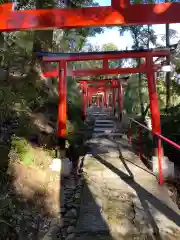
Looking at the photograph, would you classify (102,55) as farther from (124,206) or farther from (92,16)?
(124,206)

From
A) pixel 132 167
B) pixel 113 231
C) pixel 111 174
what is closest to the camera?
pixel 113 231

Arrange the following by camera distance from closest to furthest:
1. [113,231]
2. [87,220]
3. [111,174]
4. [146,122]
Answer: [113,231] → [87,220] → [111,174] → [146,122]

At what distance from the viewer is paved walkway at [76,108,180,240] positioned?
3916 mm

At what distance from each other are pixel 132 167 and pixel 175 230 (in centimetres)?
306

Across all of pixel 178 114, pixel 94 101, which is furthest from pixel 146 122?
pixel 94 101

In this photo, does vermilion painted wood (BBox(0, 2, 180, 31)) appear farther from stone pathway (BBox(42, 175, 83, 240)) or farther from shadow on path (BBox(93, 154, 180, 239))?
stone pathway (BBox(42, 175, 83, 240))

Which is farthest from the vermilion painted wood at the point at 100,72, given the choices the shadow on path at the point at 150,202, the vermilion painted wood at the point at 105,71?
the shadow on path at the point at 150,202

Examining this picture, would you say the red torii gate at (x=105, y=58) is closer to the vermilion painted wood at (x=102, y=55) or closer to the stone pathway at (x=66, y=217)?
the vermilion painted wood at (x=102, y=55)

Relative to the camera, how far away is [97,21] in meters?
4.13

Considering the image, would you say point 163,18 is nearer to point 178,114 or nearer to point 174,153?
point 174,153

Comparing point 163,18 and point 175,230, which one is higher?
point 163,18

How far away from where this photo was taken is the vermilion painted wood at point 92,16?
4082mm

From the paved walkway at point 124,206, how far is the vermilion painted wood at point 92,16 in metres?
2.78

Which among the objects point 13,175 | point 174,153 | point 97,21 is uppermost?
point 97,21
